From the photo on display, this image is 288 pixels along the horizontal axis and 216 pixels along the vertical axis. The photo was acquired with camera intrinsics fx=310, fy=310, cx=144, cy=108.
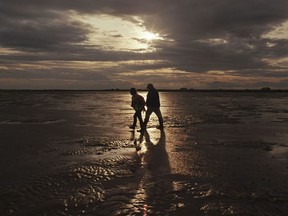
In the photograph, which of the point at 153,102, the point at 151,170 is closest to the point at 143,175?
the point at 151,170

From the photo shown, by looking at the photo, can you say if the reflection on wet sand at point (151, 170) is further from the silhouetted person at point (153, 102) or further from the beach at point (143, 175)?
the silhouetted person at point (153, 102)

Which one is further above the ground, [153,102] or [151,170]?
[153,102]

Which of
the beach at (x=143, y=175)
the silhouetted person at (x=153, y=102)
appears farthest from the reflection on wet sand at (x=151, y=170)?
the silhouetted person at (x=153, y=102)

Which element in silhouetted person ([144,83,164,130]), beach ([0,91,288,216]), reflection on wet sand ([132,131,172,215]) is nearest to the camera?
beach ([0,91,288,216])

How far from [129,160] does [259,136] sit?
7.17 m

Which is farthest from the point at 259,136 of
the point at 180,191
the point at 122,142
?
the point at 180,191

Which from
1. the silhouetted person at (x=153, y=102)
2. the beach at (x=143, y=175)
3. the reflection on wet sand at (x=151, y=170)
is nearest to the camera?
the beach at (x=143, y=175)

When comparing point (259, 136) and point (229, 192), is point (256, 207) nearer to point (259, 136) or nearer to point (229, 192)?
point (229, 192)

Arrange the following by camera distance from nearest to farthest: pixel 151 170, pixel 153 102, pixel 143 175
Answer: pixel 143 175, pixel 151 170, pixel 153 102

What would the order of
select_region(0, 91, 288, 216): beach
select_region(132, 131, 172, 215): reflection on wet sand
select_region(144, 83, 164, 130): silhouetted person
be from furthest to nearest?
select_region(144, 83, 164, 130): silhouetted person < select_region(132, 131, 172, 215): reflection on wet sand < select_region(0, 91, 288, 216): beach

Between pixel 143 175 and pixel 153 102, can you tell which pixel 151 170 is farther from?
pixel 153 102

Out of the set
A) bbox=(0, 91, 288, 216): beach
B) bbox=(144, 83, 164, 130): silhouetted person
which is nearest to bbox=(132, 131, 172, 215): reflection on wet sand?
bbox=(0, 91, 288, 216): beach

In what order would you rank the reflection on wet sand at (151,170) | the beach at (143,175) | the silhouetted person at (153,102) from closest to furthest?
the beach at (143,175), the reflection on wet sand at (151,170), the silhouetted person at (153,102)

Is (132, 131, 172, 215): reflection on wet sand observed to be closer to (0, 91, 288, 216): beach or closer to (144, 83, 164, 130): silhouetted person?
(0, 91, 288, 216): beach
